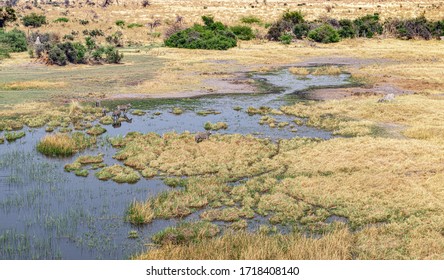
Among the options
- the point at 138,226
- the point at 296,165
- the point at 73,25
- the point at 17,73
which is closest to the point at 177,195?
the point at 138,226

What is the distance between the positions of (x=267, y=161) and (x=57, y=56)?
32312 mm

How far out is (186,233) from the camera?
13.2m

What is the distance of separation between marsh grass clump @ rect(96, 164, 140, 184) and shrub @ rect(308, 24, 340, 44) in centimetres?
5225

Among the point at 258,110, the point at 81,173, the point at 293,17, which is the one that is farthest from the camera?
the point at 293,17

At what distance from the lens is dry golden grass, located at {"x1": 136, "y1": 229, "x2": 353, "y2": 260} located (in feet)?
36.9

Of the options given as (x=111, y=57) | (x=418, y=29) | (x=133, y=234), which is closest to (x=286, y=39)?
(x=418, y=29)

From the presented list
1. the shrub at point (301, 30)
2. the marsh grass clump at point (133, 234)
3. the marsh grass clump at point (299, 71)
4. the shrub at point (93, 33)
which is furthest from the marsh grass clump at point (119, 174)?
the shrub at point (301, 30)

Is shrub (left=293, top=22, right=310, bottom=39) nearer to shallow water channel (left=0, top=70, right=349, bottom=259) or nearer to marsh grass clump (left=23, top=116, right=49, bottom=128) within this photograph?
shallow water channel (left=0, top=70, right=349, bottom=259)

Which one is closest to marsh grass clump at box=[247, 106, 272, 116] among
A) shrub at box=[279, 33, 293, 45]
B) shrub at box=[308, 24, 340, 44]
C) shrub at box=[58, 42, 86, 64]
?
shrub at box=[58, 42, 86, 64]

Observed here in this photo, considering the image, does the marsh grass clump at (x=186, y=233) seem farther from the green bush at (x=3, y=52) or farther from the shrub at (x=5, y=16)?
the shrub at (x=5, y=16)

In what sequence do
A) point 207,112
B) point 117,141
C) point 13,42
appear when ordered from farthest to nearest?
point 13,42 < point 207,112 < point 117,141

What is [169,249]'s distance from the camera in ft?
38.8

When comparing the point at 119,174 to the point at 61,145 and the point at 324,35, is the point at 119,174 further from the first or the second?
the point at 324,35

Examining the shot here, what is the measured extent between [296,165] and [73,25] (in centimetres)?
6219
